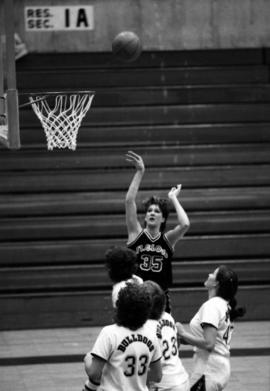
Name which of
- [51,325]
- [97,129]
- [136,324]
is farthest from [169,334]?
[97,129]

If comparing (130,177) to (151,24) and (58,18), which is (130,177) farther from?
(58,18)

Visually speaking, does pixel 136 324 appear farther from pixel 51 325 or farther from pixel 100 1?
pixel 100 1

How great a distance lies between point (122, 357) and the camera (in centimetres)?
621

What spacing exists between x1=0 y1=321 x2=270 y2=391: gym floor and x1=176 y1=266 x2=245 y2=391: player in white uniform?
285 cm

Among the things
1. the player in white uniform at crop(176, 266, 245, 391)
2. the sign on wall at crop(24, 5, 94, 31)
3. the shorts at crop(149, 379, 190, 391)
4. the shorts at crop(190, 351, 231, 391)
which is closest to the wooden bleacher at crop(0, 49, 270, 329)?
the sign on wall at crop(24, 5, 94, 31)

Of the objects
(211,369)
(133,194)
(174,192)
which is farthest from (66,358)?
(211,369)

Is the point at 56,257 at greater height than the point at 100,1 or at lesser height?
lesser

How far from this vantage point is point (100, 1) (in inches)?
604

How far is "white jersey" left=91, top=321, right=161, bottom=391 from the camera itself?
20.4ft

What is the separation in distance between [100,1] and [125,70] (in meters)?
1.06

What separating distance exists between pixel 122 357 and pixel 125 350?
0.04m

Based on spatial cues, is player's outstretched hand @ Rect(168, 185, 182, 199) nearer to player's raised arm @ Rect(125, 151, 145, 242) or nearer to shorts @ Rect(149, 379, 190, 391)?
player's raised arm @ Rect(125, 151, 145, 242)

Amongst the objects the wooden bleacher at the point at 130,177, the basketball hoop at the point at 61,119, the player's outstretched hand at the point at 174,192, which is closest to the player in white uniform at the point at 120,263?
the player's outstretched hand at the point at 174,192

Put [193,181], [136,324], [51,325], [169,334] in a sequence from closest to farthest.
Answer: [136,324], [169,334], [51,325], [193,181]
